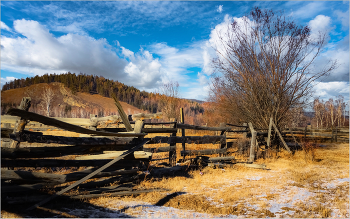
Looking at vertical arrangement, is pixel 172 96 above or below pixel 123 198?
above

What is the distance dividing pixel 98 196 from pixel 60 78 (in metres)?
131

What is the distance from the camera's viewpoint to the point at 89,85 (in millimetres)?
118625

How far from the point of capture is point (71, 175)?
4.32m

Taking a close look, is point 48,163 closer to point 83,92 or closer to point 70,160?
point 70,160

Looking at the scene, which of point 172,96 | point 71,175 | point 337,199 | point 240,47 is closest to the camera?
point 71,175

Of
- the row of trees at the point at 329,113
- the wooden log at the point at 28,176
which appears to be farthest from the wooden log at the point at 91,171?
the row of trees at the point at 329,113

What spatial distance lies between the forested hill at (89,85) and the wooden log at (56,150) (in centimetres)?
10211

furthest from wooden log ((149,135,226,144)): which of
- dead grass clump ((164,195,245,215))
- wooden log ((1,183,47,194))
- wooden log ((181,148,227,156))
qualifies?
wooden log ((1,183,47,194))

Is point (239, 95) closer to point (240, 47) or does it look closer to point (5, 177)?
point (240, 47)

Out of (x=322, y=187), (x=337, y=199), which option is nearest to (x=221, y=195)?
(x=337, y=199)

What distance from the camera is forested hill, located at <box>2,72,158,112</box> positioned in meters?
111

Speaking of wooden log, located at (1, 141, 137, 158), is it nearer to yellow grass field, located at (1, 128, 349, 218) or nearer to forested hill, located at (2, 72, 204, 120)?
yellow grass field, located at (1, 128, 349, 218)

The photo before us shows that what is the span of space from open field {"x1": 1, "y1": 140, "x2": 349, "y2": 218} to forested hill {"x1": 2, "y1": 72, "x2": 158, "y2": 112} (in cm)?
10089

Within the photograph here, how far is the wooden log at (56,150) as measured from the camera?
389cm
